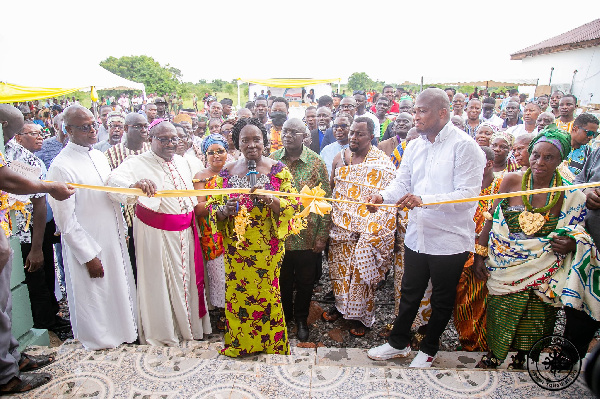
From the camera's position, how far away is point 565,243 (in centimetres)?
281

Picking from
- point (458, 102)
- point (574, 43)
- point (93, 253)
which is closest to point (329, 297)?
point (93, 253)

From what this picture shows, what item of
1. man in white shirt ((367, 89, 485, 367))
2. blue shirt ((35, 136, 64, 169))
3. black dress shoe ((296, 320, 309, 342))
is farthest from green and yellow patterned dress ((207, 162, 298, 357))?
blue shirt ((35, 136, 64, 169))

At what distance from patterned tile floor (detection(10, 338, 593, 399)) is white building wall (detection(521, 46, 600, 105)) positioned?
17831mm

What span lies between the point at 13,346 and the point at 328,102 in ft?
27.4

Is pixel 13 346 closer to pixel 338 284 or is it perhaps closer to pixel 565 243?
pixel 338 284

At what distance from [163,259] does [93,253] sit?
576 mm

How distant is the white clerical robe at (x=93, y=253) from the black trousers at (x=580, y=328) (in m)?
3.66

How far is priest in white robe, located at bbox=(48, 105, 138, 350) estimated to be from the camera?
3.37 metres

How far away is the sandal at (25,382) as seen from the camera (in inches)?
102

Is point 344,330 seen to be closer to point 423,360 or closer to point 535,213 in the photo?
point 423,360

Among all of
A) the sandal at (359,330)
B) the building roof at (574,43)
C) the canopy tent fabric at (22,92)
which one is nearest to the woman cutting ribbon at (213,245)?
the sandal at (359,330)

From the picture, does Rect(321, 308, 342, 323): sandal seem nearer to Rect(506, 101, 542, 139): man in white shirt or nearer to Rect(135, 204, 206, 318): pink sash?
Rect(135, 204, 206, 318): pink sash

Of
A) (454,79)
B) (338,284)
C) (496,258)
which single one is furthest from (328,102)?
(454,79)

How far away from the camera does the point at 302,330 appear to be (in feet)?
13.1
